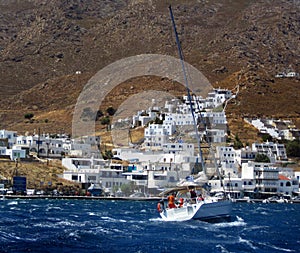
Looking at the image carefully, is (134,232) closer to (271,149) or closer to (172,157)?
(172,157)

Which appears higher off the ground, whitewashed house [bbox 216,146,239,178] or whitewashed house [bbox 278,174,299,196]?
whitewashed house [bbox 216,146,239,178]

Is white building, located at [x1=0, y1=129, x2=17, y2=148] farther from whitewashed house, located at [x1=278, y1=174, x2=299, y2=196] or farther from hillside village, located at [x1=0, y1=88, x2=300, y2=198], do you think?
whitewashed house, located at [x1=278, y1=174, x2=299, y2=196]

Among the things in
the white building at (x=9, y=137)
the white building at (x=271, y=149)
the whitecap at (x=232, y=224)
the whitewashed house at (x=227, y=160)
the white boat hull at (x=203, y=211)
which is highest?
the white building at (x=9, y=137)

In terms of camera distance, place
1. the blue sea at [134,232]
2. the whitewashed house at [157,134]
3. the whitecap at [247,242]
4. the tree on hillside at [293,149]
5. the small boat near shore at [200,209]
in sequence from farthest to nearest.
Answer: the whitewashed house at [157,134] → the tree on hillside at [293,149] → the small boat near shore at [200,209] → the whitecap at [247,242] → the blue sea at [134,232]

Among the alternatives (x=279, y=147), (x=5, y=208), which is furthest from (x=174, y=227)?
(x=279, y=147)

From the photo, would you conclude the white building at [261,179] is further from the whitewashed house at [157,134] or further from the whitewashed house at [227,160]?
the whitewashed house at [157,134]

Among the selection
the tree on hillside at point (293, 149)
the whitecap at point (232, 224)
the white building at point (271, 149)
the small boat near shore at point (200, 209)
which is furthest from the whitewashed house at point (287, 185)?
the small boat near shore at point (200, 209)

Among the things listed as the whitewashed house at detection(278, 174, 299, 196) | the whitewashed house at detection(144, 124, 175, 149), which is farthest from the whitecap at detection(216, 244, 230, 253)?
the whitewashed house at detection(144, 124, 175, 149)
